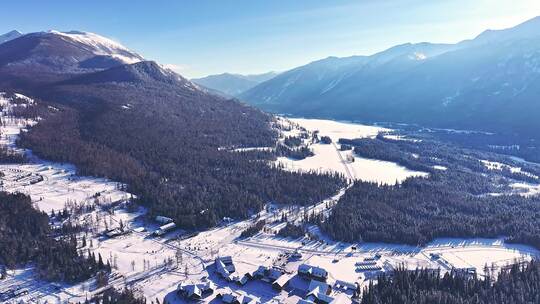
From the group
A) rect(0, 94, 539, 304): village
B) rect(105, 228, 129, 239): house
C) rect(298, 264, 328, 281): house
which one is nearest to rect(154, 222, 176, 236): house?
rect(0, 94, 539, 304): village

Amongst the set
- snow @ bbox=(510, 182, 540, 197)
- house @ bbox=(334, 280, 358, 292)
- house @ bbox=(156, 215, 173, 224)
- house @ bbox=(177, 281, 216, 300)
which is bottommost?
house @ bbox=(334, 280, 358, 292)

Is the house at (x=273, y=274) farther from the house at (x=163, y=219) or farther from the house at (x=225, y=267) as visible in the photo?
the house at (x=163, y=219)

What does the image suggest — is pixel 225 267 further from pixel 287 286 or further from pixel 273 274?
pixel 287 286

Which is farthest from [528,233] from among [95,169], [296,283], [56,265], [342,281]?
[95,169]

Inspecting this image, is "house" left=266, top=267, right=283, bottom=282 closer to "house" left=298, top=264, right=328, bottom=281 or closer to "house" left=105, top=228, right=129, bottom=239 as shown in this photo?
"house" left=298, top=264, right=328, bottom=281

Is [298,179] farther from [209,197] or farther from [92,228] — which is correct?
[92,228]

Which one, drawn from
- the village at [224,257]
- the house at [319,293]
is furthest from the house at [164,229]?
the house at [319,293]
